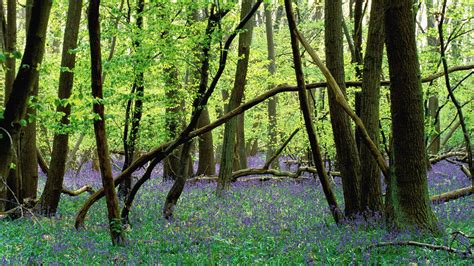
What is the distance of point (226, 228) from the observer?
28.0 feet

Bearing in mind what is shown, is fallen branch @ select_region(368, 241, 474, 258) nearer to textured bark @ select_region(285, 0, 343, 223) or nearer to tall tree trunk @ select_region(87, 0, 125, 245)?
textured bark @ select_region(285, 0, 343, 223)

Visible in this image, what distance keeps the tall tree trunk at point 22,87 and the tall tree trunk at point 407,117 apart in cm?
468

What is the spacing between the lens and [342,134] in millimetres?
8453

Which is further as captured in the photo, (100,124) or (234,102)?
(234,102)

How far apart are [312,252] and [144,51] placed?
5.43 meters

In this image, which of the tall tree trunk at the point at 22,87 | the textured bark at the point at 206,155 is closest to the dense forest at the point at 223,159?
the tall tree trunk at the point at 22,87

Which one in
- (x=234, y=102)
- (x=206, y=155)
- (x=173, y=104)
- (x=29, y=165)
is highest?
(x=234, y=102)

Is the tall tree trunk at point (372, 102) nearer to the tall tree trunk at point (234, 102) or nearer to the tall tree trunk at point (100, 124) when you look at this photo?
the tall tree trunk at point (100, 124)

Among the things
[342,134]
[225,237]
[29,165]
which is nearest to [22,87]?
[225,237]

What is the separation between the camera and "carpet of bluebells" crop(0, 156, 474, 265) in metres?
5.61

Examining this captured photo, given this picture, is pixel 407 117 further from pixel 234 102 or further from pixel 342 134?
pixel 234 102

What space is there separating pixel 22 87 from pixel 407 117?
16.3ft

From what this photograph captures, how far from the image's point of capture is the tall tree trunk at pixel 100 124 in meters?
5.92

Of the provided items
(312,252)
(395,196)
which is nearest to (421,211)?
(395,196)
